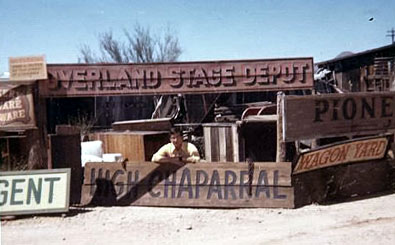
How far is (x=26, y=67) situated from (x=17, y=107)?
2.42ft

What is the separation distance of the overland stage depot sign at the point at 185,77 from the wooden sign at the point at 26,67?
618 millimetres

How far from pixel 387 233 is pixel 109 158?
20.0ft

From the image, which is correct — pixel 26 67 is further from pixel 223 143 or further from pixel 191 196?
pixel 223 143

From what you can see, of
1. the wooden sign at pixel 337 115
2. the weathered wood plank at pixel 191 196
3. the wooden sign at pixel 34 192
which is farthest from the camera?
the wooden sign at pixel 337 115

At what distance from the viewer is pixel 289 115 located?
8039 millimetres

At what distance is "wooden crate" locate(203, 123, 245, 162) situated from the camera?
11117 millimetres

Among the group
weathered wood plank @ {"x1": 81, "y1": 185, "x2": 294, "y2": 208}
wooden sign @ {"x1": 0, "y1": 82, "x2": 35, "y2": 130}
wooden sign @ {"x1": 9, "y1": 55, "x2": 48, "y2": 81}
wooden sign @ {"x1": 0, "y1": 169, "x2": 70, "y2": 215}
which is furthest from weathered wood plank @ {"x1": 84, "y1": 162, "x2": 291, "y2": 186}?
wooden sign @ {"x1": 9, "y1": 55, "x2": 48, "y2": 81}

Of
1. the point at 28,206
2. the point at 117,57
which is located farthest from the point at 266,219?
the point at 117,57

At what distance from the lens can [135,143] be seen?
11.3 metres

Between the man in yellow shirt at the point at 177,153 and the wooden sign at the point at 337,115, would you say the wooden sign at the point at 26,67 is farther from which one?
the wooden sign at the point at 337,115

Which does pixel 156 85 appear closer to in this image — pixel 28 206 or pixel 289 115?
pixel 289 115

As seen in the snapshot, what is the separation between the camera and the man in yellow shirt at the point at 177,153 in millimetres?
8312

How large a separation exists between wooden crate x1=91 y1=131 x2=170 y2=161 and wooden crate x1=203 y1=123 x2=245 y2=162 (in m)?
1.11

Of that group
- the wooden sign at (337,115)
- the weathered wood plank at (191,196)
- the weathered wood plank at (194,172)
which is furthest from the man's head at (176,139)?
the wooden sign at (337,115)
